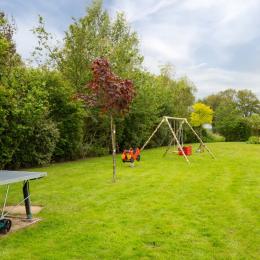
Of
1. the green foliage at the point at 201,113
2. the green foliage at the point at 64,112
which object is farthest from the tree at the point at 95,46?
the green foliage at the point at 201,113

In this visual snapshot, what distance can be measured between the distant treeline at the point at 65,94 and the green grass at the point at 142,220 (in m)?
3.34

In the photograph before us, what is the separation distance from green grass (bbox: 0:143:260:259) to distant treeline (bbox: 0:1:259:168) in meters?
3.34

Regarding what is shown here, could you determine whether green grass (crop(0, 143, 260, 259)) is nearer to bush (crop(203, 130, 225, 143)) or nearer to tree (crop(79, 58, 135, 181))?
tree (crop(79, 58, 135, 181))

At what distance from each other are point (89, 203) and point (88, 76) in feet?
34.6

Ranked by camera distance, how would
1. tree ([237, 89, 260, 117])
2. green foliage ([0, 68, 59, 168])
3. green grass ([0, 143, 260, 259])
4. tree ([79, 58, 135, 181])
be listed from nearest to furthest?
green grass ([0, 143, 260, 259]), tree ([79, 58, 135, 181]), green foliage ([0, 68, 59, 168]), tree ([237, 89, 260, 117])

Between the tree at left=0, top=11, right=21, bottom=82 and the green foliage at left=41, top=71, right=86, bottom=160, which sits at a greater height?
the tree at left=0, top=11, right=21, bottom=82

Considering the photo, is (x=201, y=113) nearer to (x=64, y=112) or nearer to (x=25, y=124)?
(x=64, y=112)

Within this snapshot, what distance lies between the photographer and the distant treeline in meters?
11.7

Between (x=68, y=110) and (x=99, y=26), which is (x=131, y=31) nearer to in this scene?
(x=99, y=26)

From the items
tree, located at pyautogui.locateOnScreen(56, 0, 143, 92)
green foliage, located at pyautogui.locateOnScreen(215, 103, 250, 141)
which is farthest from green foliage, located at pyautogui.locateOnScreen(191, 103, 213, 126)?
green foliage, located at pyautogui.locateOnScreen(215, 103, 250, 141)

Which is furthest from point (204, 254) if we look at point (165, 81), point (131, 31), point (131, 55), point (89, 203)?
point (165, 81)

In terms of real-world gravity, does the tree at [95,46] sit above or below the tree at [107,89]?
above

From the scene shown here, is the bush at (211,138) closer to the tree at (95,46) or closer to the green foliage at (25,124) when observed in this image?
the tree at (95,46)

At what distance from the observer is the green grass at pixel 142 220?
4344mm
